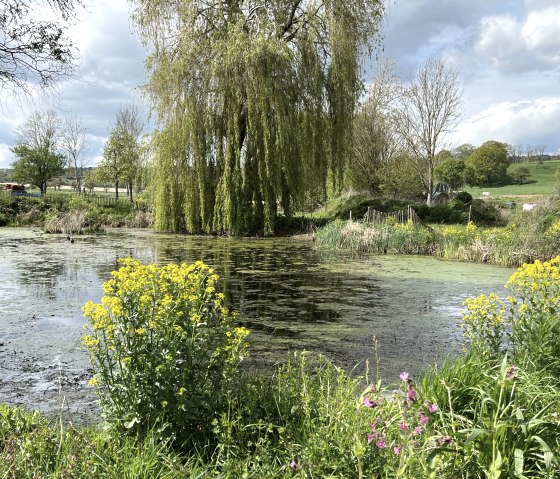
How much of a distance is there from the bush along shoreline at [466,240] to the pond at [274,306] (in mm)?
979

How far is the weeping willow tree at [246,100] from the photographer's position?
21828mm

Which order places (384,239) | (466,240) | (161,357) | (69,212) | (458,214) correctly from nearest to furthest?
(161,357) → (466,240) → (384,239) → (458,214) → (69,212)

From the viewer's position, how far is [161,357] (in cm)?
319

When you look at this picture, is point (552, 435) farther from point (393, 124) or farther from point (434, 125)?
point (393, 124)

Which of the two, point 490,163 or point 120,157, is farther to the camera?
point 490,163

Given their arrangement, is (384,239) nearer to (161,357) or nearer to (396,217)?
(396,217)

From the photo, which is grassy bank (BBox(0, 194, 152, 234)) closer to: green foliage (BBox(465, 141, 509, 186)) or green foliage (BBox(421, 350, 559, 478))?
green foliage (BBox(421, 350, 559, 478))

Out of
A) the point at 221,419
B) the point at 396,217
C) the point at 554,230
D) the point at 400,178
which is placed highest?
the point at 400,178

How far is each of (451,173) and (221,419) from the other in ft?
157

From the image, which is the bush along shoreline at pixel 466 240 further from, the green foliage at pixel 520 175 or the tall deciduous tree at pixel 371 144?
the green foliage at pixel 520 175

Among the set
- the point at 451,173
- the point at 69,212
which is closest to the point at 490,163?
the point at 451,173

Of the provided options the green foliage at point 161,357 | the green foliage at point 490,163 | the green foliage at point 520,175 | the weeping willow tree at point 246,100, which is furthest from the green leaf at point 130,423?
the green foliage at point 520,175

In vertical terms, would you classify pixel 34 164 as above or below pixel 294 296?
above

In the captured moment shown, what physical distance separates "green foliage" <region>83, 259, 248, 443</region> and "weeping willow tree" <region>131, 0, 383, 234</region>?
61.9 feet
